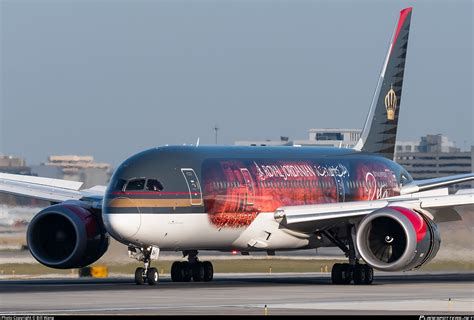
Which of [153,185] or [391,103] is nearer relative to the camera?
[153,185]

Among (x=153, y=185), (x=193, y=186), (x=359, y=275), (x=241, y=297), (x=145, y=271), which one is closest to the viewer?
(x=241, y=297)

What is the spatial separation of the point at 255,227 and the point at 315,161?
524 centimetres

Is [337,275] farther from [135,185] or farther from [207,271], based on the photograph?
[135,185]

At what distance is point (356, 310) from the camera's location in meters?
30.2

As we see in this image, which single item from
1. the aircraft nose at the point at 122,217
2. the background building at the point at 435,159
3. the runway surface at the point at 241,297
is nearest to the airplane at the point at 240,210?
the aircraft nose at the point at 122,217

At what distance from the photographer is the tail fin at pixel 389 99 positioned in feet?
175

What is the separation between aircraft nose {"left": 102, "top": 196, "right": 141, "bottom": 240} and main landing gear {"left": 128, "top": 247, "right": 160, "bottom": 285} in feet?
4.24

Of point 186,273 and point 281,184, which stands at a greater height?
point 281,184

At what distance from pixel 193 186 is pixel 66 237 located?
5396mm

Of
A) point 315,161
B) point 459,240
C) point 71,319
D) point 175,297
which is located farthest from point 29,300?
point 459,240

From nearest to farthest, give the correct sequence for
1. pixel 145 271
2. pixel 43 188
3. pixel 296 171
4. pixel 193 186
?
1. pixel 145 271
2. pixel 193 186
3. pixel 296 171
4. pixel 43 188

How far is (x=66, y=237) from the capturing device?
4472cm

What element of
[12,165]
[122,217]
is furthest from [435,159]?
[122,217]

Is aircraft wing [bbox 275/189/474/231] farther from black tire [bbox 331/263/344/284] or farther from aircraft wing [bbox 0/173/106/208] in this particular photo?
aircraft wing [bbox 0/173/106/208]
